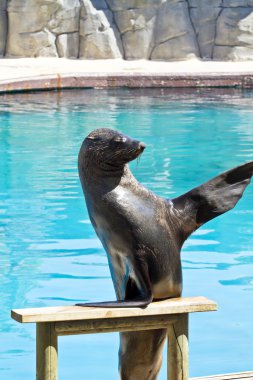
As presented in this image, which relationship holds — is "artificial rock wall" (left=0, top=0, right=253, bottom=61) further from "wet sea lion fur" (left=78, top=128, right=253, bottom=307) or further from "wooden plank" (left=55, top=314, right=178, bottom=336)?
"wooden plank" (left=55, top=314, right=178, bottom=336)

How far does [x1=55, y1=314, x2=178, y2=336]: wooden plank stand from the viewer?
92.8 inches

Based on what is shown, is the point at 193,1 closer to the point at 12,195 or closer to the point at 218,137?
the point at 218,137

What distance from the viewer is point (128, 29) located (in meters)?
19.0

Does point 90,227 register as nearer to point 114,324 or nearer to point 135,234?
point 135,234

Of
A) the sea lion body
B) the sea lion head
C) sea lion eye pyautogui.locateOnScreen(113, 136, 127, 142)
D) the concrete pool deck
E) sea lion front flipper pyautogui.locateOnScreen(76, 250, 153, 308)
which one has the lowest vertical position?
the concrete pool deck

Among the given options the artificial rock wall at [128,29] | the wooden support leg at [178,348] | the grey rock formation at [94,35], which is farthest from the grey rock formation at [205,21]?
the wooden support leg at [178,348]

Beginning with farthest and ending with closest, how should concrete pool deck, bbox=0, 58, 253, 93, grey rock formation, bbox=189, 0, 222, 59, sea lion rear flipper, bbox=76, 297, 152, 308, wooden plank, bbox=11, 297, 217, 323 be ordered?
grey rock formation, bbox=189, 0, 222, 59
concrete pool deck, bbox=0, 58, 253, 93
sea lion rear flipper, bbox=76, 297, 152, 308
wooden plank, bbox=11, 297, 217, 323

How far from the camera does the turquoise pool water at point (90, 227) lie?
461 centimetres

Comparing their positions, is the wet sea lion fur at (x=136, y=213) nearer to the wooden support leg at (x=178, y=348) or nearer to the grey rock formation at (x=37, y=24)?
the wooden support leg at (x=178, y=348)

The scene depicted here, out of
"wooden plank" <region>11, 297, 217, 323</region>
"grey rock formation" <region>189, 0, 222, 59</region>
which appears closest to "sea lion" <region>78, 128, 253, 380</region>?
"wooden plank" <region>11, 297, 217, 323</region>

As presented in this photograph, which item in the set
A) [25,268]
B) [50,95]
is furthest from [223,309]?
[50,95]

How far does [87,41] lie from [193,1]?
98.9 inches

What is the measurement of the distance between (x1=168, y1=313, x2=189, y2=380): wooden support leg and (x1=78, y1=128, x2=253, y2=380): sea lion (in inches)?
4.4

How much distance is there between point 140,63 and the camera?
18.4m
